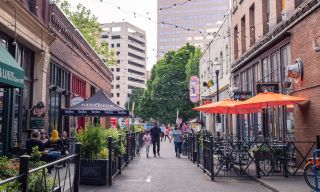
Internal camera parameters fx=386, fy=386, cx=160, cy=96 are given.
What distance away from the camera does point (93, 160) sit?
34.1 ft

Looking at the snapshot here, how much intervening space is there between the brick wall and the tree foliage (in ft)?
142

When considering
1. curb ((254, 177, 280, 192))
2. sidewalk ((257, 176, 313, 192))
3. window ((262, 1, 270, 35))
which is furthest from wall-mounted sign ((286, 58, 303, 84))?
window ((262, 1, 270, 35))

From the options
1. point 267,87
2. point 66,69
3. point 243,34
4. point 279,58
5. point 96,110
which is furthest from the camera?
point 243,34

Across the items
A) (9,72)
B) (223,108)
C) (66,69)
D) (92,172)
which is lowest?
(92,172)

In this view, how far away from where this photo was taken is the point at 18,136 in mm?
13938

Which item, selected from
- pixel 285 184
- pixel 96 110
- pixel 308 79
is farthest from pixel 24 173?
pixel 308 79

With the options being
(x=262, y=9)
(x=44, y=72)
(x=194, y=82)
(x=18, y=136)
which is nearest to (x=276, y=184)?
(x=18, y=136)

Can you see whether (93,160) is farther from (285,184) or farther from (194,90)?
(194,90)

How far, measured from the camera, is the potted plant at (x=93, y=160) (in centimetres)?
1040

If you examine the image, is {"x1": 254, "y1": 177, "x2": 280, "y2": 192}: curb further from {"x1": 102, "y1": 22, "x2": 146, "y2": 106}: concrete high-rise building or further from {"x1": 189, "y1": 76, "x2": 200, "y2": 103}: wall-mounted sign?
{"x1": 102, "y1": 22, "x2": 146, "y2": 106}: concrete high-rise building

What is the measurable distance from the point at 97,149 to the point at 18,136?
188 inches

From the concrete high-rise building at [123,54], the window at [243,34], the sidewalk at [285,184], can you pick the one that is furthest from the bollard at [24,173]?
the concrete high-rise building at [123,54]

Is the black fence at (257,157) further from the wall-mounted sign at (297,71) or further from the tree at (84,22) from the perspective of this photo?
the tree at (84,22)

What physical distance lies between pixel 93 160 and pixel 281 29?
32.3ft
